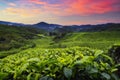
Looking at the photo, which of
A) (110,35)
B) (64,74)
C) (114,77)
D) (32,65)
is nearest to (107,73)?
(114,77)

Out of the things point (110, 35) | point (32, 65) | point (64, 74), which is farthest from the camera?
point (110, 35)

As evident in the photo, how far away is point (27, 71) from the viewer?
12.2 feet

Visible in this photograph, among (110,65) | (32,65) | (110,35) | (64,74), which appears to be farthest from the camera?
(110,35)

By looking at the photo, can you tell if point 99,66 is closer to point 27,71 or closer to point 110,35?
point 27,71

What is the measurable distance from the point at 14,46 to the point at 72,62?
13205 centimetres

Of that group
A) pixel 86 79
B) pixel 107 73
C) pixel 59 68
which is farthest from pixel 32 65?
pixel 107 73

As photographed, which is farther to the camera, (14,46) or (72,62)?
(14,46)

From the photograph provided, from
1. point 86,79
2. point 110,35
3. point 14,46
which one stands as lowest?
point 14,46

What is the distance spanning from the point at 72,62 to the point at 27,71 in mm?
692

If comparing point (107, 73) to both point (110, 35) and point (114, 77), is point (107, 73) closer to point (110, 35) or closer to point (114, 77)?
point (114, 77)

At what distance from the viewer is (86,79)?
3715 millimetres

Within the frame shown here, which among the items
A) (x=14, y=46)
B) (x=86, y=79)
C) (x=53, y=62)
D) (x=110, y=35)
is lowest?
(x=14, y=46)

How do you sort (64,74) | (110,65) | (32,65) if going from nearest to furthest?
(64,74) < (32,65) < (110,65)

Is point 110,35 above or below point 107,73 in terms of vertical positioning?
below
